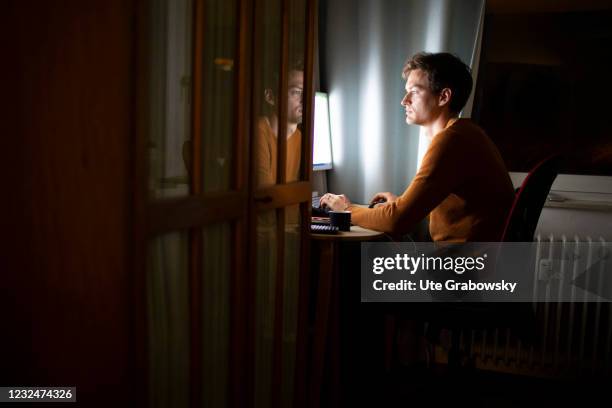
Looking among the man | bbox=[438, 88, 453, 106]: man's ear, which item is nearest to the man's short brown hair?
bbox=[438, 88, 453, 106]: man's ear

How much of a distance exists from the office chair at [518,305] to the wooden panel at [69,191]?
1170 millimetres

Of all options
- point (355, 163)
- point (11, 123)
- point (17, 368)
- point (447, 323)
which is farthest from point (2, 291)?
point (355, 163)

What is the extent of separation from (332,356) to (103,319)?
4.24 feet

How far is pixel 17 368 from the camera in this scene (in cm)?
105

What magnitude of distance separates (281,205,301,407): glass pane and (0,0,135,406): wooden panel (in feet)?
2.42

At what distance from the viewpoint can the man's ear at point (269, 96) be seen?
1568 millimetres

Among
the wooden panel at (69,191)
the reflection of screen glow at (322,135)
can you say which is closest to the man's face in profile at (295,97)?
the wooden panel at (69,191)

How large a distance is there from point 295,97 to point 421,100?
0.70 metres

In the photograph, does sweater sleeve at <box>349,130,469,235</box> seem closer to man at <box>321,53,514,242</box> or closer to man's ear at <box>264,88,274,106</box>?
man at <box>321,53,514,242</box>

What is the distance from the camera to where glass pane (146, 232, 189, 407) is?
116 cm

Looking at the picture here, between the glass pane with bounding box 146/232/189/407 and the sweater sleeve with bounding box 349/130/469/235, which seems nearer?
the glass pane with bounding box 146/232/189/407

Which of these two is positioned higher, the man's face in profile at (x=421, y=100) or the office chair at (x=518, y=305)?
the man's face in profile at (x=421, y=100)

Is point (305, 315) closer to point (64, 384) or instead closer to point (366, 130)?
point (64, 384)

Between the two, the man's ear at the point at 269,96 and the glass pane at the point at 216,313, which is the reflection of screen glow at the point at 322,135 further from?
the glass pane at the point at 216,313
